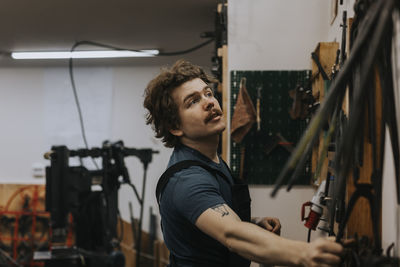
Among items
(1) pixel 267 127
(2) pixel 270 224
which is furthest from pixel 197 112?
(1) pixel 267 127

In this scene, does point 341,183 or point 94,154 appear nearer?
point 341,183

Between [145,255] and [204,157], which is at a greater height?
[204,157]

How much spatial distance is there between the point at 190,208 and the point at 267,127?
162 centimetres

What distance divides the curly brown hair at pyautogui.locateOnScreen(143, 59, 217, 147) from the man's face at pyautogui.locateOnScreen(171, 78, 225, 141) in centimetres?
2

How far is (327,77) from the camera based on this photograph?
2.10 meters

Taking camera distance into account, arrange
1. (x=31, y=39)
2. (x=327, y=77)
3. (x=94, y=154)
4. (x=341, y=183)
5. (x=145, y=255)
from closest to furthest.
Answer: (x=341, y=183)
(x=327, y=77)
(x=94, y=154)
(x=31, y=39)
(x=145, y=255)

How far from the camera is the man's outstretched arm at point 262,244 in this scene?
860 mm

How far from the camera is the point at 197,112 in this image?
1525 mm

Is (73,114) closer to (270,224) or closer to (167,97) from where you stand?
(167,97)

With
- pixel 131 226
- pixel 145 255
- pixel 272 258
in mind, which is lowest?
pixel 145 255

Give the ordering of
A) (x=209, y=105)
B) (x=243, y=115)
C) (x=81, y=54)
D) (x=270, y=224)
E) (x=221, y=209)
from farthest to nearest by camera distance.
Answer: (x=81, y=54) < (x=243, y=115) < (x=270, y=224) < (x=209, y=105) < (x=221, y=209)

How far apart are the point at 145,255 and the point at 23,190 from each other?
183 centimetres

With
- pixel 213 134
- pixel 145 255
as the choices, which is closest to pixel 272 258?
pixel 213 134

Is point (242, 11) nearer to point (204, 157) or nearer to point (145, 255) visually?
point (204, 157)
